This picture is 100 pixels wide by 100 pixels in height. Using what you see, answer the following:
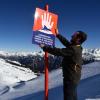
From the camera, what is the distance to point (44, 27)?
27.6 feet

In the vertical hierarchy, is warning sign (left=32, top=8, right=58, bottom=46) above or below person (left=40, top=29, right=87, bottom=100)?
above

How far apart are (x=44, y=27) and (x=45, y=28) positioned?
0.04 meters

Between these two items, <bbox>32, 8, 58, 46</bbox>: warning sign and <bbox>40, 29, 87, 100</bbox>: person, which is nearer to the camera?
<bbox>40, 29, 87, 100</bbox>: person

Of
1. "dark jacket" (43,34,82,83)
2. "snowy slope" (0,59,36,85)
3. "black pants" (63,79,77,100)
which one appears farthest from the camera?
"snowy slope" (0,59,36,85)

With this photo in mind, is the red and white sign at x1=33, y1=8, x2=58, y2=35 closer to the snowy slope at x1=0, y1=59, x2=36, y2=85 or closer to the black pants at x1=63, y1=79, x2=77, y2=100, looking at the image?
the black pants at x1=63, y1=79, x2=77, y2=100

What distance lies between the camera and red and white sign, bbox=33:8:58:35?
8.22 m

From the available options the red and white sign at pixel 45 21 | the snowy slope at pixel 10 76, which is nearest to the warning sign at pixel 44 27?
the red and white sign at pixel 45 21

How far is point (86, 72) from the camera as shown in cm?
1672

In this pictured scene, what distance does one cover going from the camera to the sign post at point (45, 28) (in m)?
8.20

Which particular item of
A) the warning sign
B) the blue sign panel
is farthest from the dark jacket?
the warning sign

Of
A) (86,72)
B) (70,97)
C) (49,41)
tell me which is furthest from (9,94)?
(70,97)

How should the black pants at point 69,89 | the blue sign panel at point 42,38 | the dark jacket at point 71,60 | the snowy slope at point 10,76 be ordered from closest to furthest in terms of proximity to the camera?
the dark jacket at point 71,60
the black pants at point 69,89
the blue sign panel at point 42,38
the snowy slope at point 10,76

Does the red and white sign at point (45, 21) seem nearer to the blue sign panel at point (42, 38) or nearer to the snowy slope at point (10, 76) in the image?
the blue sign panel at point (42, 38)

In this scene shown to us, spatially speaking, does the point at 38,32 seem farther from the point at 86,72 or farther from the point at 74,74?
the point at 86,72
